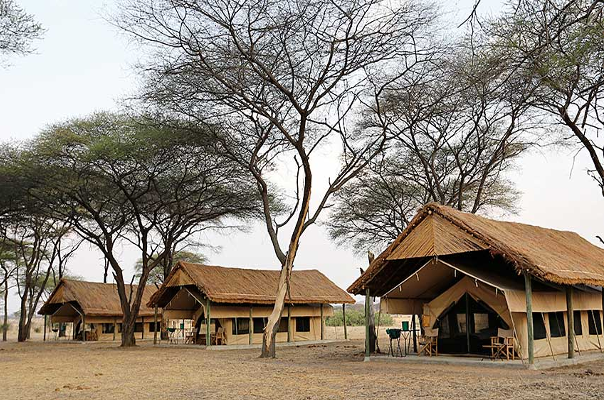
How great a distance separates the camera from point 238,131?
19484 mm

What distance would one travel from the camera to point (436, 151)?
2119 centimetres

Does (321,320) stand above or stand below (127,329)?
above

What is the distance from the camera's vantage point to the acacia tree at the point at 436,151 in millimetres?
16984

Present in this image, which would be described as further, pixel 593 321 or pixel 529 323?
pixel 593 321

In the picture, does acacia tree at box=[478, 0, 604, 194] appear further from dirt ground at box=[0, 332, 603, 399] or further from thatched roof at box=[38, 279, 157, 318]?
thatched roof at box=[38, 279, 157, 318]

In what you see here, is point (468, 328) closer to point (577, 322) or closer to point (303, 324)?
point (577, 322)

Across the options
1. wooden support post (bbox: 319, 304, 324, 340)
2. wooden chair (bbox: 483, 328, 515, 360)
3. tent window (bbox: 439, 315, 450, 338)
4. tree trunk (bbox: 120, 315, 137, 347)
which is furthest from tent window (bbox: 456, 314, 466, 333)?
tree trunk (bbox: 120, 315, 137, 347)

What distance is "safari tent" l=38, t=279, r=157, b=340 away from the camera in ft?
103

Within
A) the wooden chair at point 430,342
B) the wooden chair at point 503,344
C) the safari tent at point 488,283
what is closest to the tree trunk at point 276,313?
the safari tent at point 488,283

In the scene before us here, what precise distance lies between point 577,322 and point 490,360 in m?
3.55

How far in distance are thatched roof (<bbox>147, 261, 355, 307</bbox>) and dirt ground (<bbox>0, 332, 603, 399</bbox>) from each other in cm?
695

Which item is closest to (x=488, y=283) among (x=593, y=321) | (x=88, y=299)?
(x=593, y=321)

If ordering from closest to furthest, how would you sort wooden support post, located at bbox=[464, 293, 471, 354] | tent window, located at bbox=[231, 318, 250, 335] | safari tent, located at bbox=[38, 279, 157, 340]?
1. wooden support post, located at bbox=[464, 293, 471, 354]
2. tent window, located at bbox=[231, 318, 250, 335]
3. safari tent, located at bbox=[38, 279, 157, 340]

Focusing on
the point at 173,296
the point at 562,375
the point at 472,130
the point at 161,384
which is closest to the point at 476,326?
the point at 562,375
